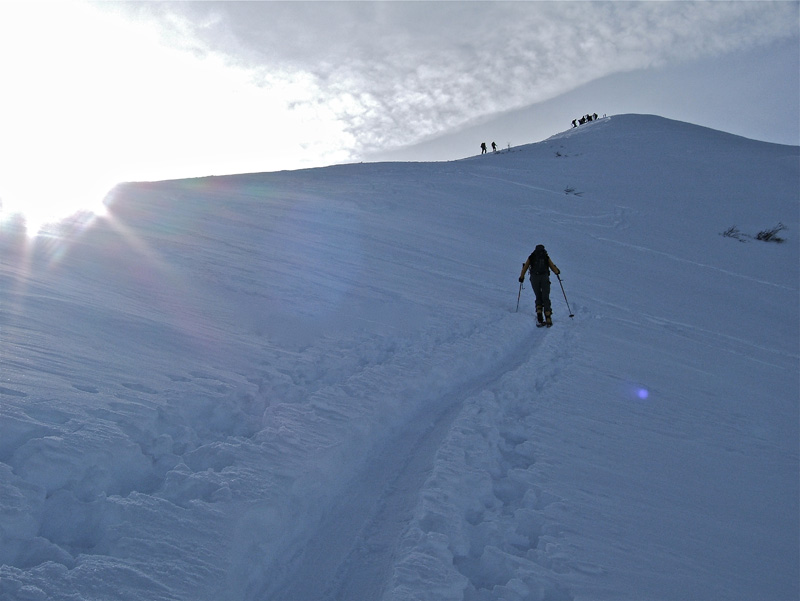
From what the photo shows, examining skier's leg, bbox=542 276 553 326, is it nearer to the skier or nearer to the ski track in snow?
the skier

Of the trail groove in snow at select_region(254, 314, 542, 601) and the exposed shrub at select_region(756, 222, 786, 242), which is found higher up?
the exposed shrub at select_region(756, 222, 786, 242)

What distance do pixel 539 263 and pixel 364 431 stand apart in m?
7.00

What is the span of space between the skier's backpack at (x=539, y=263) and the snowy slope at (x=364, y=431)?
3.16 ft

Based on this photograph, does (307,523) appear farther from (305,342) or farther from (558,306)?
(558,306)

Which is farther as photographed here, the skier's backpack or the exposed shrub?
the exposed shrub

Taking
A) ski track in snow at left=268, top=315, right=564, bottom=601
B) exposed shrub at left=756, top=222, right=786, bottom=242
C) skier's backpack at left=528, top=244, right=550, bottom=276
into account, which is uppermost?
exposed shrub at left=756, top=222, right=786, bottom=242

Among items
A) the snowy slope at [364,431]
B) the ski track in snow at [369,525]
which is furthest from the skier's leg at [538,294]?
the ski track in snow at [369,525]

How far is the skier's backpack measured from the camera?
1063 cm

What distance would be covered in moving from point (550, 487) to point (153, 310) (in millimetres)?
5400

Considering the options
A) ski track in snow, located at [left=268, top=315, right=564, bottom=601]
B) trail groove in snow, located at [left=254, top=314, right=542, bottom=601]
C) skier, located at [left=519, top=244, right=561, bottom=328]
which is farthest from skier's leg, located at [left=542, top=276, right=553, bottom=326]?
ski track in snow, located at [left=268, top=315, right=564, bottom=601]

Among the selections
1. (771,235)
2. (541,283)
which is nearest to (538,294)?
(541,283)

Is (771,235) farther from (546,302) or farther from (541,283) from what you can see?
(546,302)

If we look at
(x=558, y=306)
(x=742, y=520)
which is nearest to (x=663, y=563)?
(x=742, y=520)

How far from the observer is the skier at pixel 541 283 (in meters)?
10.2
